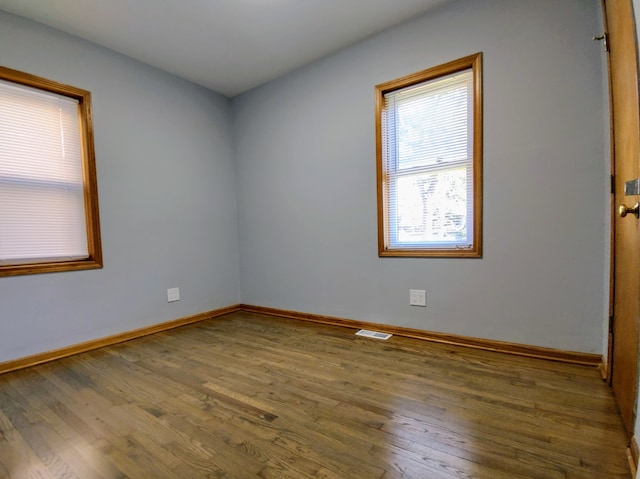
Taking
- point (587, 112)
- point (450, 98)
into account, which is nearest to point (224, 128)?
point (450, 98)

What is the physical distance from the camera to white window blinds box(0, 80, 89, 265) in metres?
2.10

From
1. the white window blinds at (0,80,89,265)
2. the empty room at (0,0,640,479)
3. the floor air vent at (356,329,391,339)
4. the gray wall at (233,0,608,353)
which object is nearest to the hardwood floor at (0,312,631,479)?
the empty room at (0,0,640,479)

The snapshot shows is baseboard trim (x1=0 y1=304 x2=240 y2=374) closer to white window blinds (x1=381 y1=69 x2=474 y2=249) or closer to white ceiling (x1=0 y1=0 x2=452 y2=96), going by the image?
white window blinds (x1=381 y1=69 x2=474 y2=249)

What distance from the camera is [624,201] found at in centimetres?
134

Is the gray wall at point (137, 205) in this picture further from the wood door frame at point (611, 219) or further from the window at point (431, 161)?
the wood door frame at point (611, 219)

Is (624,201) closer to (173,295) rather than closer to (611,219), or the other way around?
(611,219)

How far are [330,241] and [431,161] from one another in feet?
3.71

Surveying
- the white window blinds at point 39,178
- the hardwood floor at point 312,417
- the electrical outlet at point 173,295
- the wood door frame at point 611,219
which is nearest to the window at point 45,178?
the white window blinds at point 39,178

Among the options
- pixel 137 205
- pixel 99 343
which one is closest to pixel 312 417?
pixel 99 343

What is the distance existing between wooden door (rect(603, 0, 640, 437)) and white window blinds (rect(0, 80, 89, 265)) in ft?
11.1

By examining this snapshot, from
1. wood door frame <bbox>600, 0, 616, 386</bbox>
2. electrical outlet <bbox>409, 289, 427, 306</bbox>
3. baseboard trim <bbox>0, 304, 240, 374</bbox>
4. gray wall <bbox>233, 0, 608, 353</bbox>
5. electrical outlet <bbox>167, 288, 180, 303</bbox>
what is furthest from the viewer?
electrical outlet <bbox>167, 288, 180, 303</bbox>

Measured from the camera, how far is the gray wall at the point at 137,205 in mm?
2152

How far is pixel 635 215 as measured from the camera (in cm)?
111

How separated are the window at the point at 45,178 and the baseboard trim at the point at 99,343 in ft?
1.99
